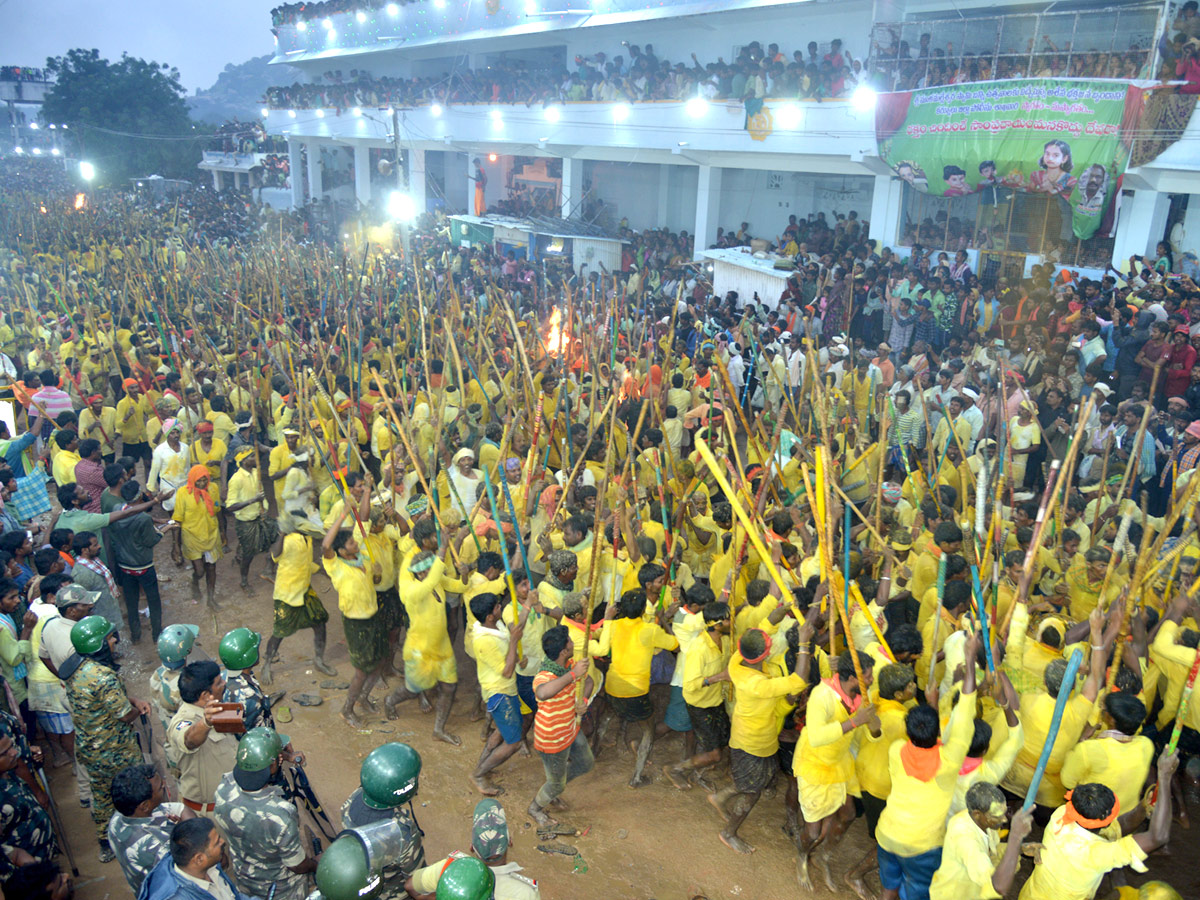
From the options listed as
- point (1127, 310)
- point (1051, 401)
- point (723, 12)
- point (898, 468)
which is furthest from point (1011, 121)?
point (723, 12)

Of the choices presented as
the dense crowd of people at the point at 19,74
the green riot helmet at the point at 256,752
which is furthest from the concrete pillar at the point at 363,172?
the dense crowd of people at the point at 19,74

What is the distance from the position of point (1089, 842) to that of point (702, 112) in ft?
56.0

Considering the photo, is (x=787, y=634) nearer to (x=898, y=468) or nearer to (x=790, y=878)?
(x=790, y=878)

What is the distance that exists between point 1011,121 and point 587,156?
39.3ft

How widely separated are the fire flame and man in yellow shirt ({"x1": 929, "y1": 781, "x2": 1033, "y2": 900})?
754cm

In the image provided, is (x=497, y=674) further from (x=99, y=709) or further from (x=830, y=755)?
(x=99, y=709)

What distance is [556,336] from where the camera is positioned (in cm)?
1231

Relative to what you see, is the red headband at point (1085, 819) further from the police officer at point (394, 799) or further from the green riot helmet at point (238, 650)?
the green riot helmet at point (238, 650)

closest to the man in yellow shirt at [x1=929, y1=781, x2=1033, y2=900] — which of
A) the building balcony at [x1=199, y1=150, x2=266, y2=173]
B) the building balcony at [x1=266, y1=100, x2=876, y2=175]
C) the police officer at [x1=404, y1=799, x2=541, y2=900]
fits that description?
the police officer at [x1=404, y1=799, x2=541, y2=900]

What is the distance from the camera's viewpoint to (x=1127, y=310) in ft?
32.9

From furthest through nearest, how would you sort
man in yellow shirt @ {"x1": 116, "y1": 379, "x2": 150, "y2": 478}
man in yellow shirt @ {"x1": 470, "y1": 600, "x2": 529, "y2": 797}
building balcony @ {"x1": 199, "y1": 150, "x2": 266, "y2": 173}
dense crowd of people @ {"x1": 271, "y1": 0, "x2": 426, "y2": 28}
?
building balcony @ {"x1": 199, "y1": 150, "x2": 266, "y2": 173}
dense crowd of people @ {"x1": 271, "y1": 0, "x2": 426, "y2": 28}
man in yellow shirt @ {"x1": 116, "y1": 379, "x2": 150, "y2": 478}
man in yellow shirt @ {"x1": 470, "y1": 600, "x2": 529, "y2": 797}

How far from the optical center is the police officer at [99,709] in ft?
13.8

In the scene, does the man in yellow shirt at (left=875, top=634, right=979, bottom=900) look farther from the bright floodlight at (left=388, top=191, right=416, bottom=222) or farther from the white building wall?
the bright floodlight at (left=388, top=191, right=416, bottom=222)

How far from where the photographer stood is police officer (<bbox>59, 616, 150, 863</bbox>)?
4203 mm
